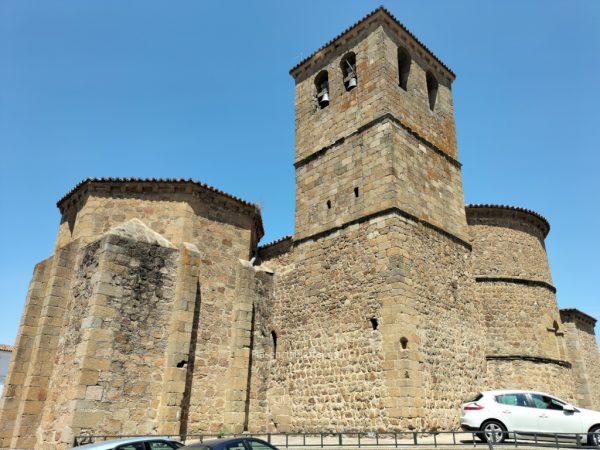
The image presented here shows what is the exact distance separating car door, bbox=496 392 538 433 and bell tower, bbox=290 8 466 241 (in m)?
5.29

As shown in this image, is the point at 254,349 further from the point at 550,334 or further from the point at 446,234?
the point at 550,334

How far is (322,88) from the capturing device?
16.9 metres

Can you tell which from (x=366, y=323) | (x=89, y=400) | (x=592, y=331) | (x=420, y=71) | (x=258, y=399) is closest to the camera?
(x=89, y=400)

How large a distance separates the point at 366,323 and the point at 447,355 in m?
2.34

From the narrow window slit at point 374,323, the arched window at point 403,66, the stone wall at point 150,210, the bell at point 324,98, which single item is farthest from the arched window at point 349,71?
the narrow window slit at point 374,323

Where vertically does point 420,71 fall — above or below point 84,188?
above

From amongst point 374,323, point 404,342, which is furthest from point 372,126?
point 404,342

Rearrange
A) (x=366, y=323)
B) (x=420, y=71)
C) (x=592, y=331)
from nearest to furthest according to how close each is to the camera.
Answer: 1. (x=366, y=323)
2. (x=420, y=71)
3. (x=592, y=331)

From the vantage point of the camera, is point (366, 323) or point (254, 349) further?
point (254, 349)

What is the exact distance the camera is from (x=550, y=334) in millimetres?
14594

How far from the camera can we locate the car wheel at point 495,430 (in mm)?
9117

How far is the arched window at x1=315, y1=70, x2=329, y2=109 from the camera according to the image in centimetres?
1623

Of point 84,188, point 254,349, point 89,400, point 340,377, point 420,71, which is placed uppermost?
point 420,71

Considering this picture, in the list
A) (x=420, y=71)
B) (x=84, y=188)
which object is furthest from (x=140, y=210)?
(x=420, y=71)
